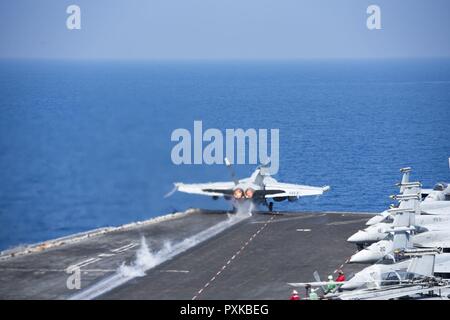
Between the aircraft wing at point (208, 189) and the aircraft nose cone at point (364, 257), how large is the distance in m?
30.7

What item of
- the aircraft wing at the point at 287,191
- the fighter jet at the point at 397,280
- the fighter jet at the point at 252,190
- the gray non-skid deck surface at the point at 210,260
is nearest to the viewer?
the fighter jet at the point at 397,280

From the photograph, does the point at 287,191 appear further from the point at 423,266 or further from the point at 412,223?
the point at 423,266

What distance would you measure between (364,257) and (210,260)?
1279 cm

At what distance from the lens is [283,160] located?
163 meters

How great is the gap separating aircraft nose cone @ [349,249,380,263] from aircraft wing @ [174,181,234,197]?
30718 mm

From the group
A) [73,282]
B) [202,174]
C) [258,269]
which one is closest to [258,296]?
[258,269]

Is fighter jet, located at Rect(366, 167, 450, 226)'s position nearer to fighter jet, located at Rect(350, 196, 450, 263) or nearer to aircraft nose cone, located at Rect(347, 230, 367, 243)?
aircraft nose cone, located at Rect(347, 230, 367, 243)

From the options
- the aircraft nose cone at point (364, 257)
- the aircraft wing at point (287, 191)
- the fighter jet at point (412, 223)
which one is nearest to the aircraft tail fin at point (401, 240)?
the aircraft nose cone at point (364, 257)

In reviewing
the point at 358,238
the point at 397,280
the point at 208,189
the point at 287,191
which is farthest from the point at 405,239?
the point at 208,189

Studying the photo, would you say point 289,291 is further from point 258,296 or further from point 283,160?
point 283,160

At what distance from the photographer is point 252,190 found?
11494 centimetres

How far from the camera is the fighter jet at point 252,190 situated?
115m

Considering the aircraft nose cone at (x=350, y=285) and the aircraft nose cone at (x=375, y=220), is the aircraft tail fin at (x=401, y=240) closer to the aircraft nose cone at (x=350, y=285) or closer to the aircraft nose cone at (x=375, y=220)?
the aircraft nose cone at (x=350, y=285)
